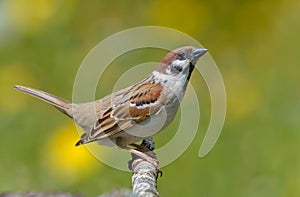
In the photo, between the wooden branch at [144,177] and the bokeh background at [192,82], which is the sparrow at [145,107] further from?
the bokeh background at [192,82]

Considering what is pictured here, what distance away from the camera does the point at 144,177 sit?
1939 millimetres

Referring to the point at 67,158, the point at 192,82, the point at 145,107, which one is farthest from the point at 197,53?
the point at 192,82

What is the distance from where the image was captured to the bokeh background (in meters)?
3.62

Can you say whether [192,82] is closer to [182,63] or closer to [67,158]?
[67,158]

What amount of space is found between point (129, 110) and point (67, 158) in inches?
51.8

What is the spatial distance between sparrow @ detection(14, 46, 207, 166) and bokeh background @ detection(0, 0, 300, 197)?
91 cm

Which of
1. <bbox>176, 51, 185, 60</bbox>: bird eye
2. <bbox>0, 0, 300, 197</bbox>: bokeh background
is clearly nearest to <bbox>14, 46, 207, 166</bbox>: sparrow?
<bbox>176, 51, 185, 60</bbox>: bird eye

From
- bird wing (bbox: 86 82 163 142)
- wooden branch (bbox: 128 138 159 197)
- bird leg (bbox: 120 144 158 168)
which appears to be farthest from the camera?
bird wing (bbox: 86 82 163 142)

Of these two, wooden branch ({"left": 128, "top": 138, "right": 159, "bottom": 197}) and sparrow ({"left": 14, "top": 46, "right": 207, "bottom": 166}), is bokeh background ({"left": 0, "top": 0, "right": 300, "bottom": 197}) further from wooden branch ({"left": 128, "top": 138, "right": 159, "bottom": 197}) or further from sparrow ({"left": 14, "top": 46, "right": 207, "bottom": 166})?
wooden branch ({"left": 128, "top": 138, "right": 159, "bottom": 197})

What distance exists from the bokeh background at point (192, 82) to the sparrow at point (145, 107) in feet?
2.99

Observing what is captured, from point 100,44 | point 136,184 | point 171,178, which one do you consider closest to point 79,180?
point 171,178

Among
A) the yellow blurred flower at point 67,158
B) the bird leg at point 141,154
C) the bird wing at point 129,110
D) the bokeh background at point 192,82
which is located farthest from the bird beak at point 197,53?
the yellow blurred flower at point 67,158

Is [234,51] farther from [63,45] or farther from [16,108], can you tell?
[16,108]

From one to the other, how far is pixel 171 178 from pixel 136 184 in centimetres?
176
